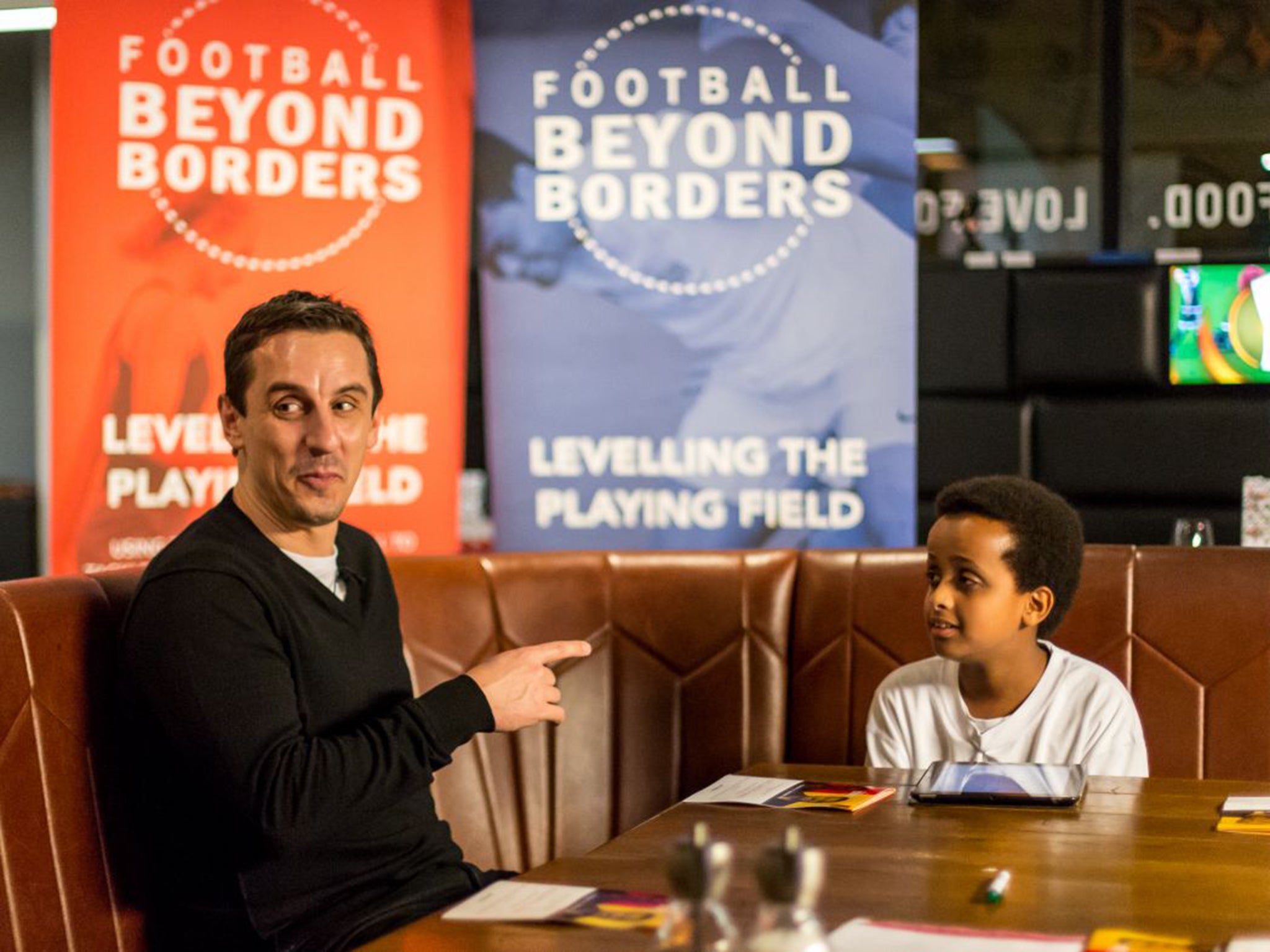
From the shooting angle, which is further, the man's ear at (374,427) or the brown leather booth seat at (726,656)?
the brown leather booth seat at (726,656)

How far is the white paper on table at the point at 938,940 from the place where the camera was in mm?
1157

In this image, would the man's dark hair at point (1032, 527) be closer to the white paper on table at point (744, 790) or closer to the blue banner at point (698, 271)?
the white paper on table at point (744, 790)

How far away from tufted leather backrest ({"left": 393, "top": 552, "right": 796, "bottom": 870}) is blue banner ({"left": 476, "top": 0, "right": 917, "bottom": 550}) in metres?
0.44

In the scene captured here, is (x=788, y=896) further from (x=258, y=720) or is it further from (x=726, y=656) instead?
(x=726, y=656)

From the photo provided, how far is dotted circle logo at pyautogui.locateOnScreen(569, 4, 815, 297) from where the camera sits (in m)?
3.16

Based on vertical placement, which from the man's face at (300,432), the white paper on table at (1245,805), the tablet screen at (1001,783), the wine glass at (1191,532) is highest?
the man's face at (300,432)

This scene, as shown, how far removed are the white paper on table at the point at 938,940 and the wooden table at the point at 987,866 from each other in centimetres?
3

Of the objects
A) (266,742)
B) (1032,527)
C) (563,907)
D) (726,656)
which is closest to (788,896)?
(563,907)

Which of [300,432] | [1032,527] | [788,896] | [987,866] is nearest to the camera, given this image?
[788,896]

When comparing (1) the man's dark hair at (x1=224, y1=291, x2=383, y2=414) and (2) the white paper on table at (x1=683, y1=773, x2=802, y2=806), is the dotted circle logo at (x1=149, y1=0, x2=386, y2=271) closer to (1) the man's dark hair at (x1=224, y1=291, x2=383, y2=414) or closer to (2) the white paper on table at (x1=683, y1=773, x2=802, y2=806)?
(1) the man's dark hair at (x1=224, y1=291, x2=383, y2=414)

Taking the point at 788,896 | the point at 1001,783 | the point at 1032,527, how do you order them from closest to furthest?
the point at 788,896 → the point at 1001,783 → the point at 1032,527

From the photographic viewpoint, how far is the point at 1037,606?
7.39ft

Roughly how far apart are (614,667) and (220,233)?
1194mm

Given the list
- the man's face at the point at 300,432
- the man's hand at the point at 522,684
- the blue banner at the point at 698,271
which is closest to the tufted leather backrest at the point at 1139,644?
the blue banner at the point at 698,271
